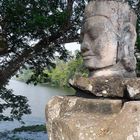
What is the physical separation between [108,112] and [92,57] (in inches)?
29.4

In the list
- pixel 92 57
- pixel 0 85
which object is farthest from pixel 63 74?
pixel 92 57

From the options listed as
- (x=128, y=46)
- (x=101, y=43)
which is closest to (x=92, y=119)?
(x=101, y=43)

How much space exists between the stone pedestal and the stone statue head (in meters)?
0.45

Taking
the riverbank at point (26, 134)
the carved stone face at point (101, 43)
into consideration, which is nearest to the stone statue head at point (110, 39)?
the carved stone face at point (101, 43)

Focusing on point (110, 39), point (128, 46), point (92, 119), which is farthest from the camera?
A: point (128, 46)

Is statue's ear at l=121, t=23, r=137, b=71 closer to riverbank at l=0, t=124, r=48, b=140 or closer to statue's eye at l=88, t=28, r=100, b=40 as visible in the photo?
statue's eye at l=88, t=28, r=100, b=40

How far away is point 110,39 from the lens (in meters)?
4.60

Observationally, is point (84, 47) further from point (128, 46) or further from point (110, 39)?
point (128, 46)

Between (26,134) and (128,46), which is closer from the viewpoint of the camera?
(128,46)

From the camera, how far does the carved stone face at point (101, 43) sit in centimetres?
460

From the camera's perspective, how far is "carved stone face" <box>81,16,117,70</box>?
4.60m

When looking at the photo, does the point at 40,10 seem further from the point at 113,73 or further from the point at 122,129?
the point at 122,129

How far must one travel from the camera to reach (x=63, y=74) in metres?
40.0

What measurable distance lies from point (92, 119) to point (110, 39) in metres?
0.97
